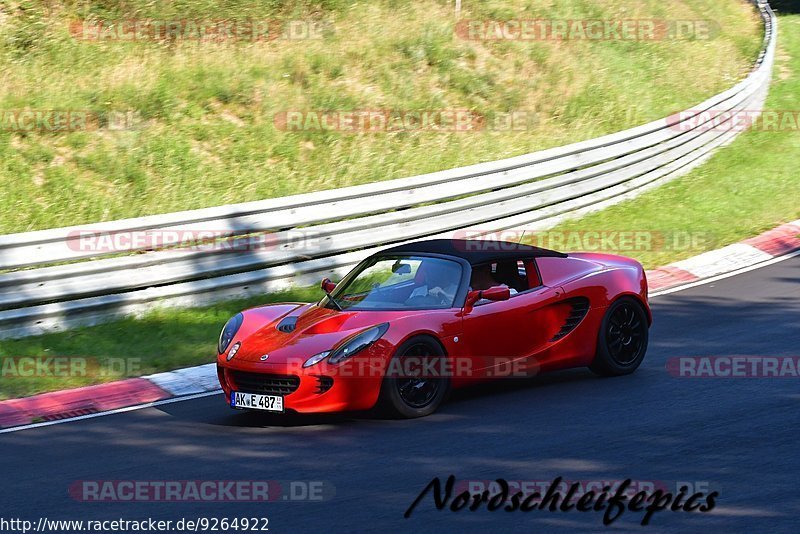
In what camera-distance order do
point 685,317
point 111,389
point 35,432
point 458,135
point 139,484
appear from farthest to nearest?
point 458,135 → point 685,317 → point 111,389 → point 35,432 → point 139,484

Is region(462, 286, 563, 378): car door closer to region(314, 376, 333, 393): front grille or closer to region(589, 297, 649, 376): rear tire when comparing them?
region(589, 297, 649, 376): rear tire

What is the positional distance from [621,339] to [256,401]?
11.0ft

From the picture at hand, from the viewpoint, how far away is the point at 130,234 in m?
11.0

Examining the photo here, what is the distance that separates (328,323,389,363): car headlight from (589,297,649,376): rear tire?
2.24 m

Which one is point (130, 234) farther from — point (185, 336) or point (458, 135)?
point (458, 135)

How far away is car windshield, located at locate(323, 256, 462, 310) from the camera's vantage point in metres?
8.64

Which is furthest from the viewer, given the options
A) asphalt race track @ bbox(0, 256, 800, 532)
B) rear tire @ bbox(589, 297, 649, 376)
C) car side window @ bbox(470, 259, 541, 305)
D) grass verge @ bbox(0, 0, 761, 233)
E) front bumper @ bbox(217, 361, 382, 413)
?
grass verge @ bbox(0, 0, 761, 233)

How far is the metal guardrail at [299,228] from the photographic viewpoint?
10.4m

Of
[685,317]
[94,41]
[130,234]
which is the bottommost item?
[685,317]

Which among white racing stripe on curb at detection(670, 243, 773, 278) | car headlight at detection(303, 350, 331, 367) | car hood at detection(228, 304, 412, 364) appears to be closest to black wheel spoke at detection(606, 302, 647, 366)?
car hood at detection(228, 304, 412, 364)

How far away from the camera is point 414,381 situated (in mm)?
8156

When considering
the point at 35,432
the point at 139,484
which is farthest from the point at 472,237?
the point at 139,484

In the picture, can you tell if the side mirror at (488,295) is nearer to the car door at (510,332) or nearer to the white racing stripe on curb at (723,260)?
the car door at (510,332)

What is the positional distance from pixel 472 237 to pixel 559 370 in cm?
461
